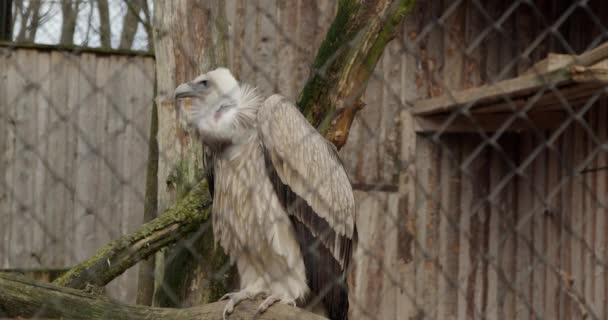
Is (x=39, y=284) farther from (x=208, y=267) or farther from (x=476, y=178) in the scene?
(x=476, y=178)

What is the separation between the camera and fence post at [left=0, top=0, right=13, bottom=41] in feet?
12.1

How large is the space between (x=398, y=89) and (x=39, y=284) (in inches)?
105

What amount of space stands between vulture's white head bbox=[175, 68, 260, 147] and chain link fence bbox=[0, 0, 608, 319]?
31.8 inches

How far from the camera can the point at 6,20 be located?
4055 mm

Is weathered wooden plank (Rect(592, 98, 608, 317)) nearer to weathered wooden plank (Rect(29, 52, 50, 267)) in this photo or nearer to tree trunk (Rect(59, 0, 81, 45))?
Result: tree trunk (Rect(59, 0, 81, 45))

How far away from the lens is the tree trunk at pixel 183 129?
3443 mm

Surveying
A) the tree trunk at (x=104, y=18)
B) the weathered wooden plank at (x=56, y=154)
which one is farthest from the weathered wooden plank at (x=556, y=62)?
the weathered wooden plank at (x=56, y=154)

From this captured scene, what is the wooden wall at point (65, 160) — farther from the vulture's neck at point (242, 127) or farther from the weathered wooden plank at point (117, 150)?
the vulture's neck at point (242, 127)

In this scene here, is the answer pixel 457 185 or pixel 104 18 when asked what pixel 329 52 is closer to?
pixel 104 18

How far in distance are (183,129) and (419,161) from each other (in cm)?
162

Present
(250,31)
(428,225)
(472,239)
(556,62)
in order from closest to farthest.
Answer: (556,62), (250,31), (428,225), (472,239)

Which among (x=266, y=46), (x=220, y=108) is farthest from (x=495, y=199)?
(x=220, y=108)

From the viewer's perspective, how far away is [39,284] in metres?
2.33

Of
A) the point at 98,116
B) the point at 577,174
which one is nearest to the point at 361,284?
the point at 577,174
